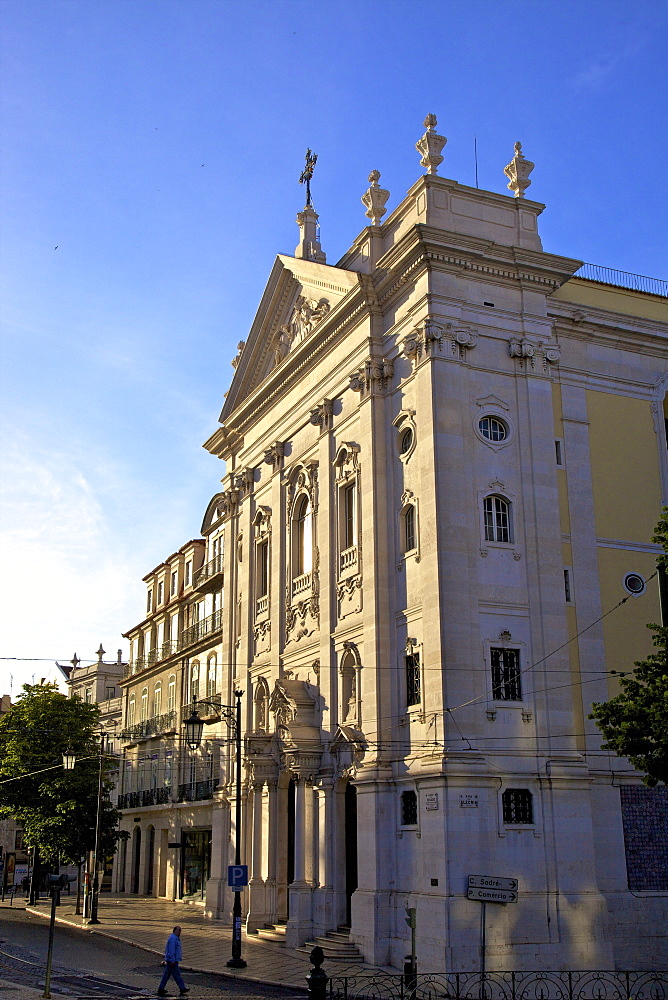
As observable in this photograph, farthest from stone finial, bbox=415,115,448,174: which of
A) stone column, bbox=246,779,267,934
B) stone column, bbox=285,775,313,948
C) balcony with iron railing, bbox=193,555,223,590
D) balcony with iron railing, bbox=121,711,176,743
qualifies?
balcony with iron railing, bbox=121,711,176,743

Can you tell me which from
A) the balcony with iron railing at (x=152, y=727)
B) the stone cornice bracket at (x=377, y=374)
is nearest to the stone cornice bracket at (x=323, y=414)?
the stone cornice bracket at (x=377, y=374)

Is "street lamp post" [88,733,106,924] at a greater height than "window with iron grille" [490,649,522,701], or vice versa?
"window with iron grille" [490,649,522,701]

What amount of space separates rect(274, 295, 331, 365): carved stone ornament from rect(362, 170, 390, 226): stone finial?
364 centimetres

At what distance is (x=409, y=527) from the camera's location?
30062mm

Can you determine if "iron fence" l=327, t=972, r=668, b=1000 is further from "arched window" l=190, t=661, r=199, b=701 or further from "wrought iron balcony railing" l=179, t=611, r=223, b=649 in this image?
"arched window" l=190, t=661, r=199, b=701

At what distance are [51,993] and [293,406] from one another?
2237 centimetres

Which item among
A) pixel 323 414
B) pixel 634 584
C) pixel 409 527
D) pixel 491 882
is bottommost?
pixel 491 882

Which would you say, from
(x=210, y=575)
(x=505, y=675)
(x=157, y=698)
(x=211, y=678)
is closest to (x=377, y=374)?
(x=505, y=675)

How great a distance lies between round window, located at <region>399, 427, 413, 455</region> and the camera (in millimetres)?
30409

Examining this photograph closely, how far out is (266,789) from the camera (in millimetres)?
36156

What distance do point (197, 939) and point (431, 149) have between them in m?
25.6

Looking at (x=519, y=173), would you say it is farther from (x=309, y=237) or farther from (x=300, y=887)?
(x=300, y=887)

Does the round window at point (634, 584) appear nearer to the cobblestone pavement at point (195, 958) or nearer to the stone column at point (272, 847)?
the cobblestone pavement at point (195, 958)

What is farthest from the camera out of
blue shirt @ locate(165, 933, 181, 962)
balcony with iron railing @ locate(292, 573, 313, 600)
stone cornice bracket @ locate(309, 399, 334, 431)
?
balcony with iron railing @ locate(292, 573, 313, 600)
